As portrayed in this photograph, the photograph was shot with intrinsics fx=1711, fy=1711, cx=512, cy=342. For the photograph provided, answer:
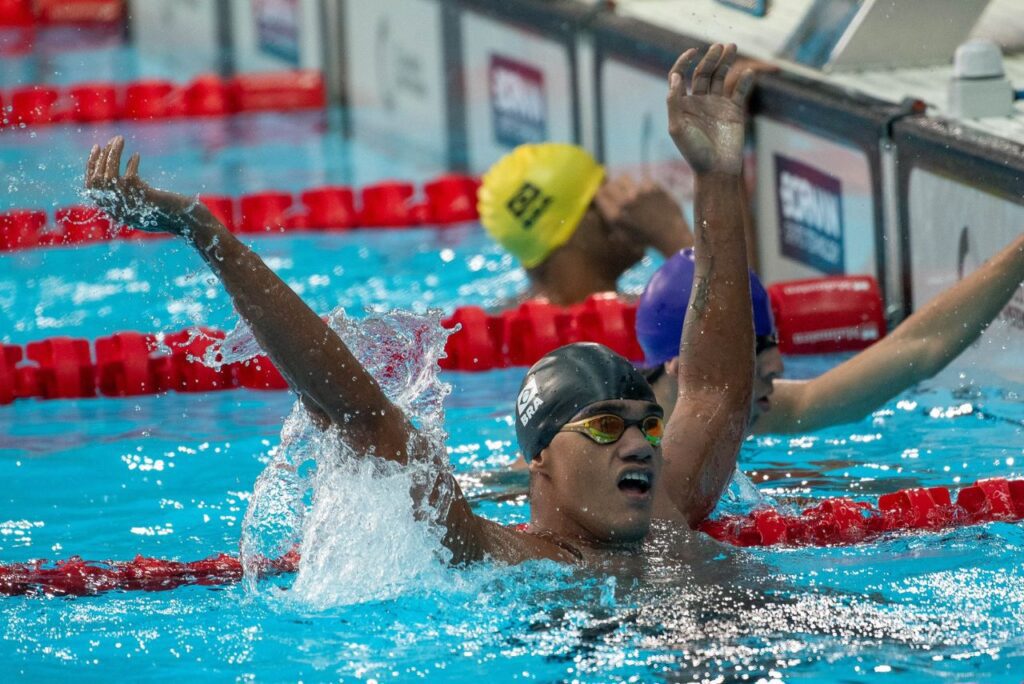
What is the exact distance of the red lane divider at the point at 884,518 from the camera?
3477 millimetres

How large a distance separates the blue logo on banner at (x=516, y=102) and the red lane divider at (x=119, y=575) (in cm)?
416

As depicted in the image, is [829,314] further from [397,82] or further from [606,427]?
[397,82]

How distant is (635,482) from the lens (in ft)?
9.80

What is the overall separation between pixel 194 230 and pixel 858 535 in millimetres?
1589

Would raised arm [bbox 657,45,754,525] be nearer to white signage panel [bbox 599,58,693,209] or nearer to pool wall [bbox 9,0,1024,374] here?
pool wall [bbox 9,0,1024,374]

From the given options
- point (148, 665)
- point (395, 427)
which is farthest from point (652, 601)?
point (148, 665)

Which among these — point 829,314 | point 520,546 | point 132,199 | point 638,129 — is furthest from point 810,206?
point 132,199

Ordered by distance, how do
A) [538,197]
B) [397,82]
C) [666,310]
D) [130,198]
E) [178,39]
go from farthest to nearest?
[178,39] → [397,82] → [538,197] → [666,310] → [130,198]

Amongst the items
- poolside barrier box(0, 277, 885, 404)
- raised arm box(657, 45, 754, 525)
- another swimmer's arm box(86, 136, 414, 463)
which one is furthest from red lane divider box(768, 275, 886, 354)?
another swimmer's arm box(86, 136, 414, 463)

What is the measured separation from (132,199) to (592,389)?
0.89 metres

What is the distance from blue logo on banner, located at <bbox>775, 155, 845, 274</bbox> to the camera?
5332 mm

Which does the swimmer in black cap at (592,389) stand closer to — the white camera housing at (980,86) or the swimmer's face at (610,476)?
the swimmer's face at (610,476)

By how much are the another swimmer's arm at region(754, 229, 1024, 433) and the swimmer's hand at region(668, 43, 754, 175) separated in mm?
723

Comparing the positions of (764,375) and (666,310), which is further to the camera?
(666,310)
